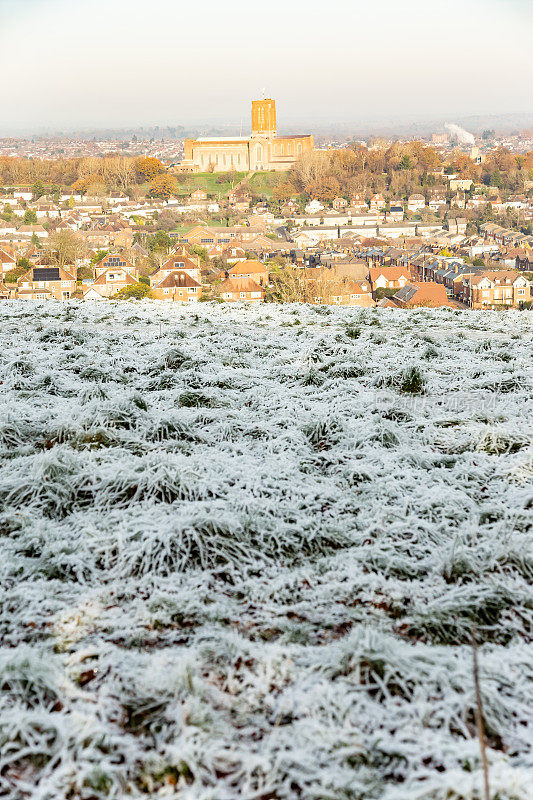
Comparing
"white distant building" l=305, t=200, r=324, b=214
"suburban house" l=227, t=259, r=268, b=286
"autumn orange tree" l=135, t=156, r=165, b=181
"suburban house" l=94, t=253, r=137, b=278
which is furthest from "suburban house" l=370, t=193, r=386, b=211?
"suburban house" l=94, t=253, r=137, b=278

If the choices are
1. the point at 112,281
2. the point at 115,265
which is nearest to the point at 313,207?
the point at 115,265

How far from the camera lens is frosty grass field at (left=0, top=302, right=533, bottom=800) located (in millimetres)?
1044

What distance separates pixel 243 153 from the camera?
338 ft

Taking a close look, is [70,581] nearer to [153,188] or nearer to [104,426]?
[104,426]

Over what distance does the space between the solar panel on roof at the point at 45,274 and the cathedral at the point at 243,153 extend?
7750 centimetres

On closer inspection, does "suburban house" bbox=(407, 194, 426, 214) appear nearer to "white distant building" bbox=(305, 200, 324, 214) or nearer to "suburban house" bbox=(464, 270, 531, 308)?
"white distant building" bbox=(305, 200, 324, 214)

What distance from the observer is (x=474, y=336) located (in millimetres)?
4902

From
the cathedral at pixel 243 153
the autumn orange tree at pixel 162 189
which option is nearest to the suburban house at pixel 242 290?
the autumn orange tree at pixel 162 189

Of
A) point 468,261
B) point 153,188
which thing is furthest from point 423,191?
point 468,261

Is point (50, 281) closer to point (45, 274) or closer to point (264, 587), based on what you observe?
point (45, 274)

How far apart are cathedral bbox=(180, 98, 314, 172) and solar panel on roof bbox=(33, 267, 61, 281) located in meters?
77.5

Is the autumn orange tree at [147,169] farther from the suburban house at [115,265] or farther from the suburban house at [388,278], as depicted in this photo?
the suburban house at [388,278]

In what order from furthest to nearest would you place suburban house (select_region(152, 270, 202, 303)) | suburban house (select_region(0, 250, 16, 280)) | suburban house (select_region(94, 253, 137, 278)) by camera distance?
suburban house (select_region(94, 253, 137, 278)) → suburban house (select_region(0, 250, 16, 280)) → suburban house (select_region(152, 270, 202, 303))

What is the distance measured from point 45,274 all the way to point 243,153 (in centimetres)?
8416
